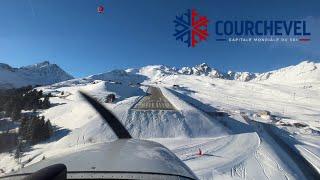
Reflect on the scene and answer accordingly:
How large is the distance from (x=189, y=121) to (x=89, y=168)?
2064 inches

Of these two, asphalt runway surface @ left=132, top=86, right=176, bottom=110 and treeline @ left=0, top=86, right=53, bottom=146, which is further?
asphalt runway surface @ left=132, top=86, right=176, bottom=110

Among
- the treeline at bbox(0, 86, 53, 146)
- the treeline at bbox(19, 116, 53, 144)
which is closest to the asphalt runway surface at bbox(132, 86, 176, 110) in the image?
the treeline at bbox(0, 86, 53, 146)

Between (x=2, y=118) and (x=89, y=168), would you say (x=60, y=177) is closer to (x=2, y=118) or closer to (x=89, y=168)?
(x=89, y=168)

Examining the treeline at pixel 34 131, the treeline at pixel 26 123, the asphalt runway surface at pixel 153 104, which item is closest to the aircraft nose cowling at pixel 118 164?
the treeline at pixel 26 123

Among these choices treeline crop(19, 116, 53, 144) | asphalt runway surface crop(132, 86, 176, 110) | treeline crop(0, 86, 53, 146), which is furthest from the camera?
asphalt runway surface crop(132, 86, 176, 110)

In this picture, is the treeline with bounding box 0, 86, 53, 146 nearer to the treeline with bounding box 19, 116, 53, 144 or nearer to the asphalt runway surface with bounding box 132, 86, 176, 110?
the treeline with bounding box 19, 116, 53, 144

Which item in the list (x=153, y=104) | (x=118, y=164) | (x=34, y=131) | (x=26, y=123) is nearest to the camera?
(x=118, y=164)

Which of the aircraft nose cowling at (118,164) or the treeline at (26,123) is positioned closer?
the aircraft nose cowling at (118,164)

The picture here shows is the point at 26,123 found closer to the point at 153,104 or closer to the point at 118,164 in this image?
the point at 153,104

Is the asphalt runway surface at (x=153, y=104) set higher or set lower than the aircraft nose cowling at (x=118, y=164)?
lower

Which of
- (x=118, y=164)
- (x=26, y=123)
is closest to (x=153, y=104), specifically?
(x=26, y=123)

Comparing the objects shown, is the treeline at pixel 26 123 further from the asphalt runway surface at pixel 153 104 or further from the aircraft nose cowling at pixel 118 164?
the aircraft nose cowling at pixel 118 164

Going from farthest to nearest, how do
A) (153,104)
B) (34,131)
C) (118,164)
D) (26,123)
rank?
(153,104) → (26,123) → (34,131) → (118,164)

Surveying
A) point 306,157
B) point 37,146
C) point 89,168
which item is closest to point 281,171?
point 306,157
